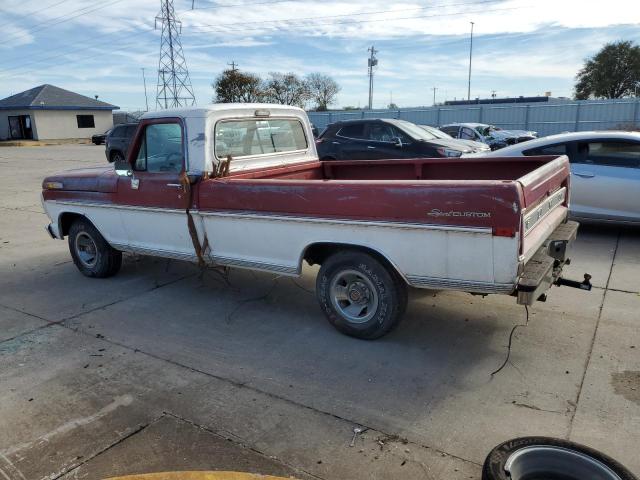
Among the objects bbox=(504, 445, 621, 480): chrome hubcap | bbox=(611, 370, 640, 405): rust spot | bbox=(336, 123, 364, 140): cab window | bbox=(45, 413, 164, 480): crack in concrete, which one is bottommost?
bbox=(45, 413, 164, 480): crack in concrete

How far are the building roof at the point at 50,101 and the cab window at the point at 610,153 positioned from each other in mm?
46513

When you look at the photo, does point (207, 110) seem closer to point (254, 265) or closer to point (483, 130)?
point (254, 265)

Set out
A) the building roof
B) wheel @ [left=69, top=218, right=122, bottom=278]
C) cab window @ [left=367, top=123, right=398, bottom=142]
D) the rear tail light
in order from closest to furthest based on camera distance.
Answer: the rear tail light, wheel @ [left=69, top=218, right=122, bottom=278], cab window @ [left=367, top=123, right=398, bottom=142], the building roof

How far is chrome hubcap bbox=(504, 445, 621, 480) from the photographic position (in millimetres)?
2494

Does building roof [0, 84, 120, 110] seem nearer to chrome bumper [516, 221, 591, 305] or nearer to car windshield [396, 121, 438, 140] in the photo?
car windshield [396, 121, 438, 140]

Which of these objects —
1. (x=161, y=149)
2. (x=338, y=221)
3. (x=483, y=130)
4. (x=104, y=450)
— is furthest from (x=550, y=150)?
(x=483, y=130)

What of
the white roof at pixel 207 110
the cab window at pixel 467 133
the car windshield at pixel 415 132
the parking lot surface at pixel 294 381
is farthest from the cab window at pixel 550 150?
the cab window at pixel 467 133

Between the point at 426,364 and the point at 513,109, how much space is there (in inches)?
1209

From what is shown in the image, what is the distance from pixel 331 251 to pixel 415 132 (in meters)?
8.49

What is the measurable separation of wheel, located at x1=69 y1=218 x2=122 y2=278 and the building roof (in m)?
44.2

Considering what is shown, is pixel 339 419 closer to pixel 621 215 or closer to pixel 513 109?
pixel 621 215

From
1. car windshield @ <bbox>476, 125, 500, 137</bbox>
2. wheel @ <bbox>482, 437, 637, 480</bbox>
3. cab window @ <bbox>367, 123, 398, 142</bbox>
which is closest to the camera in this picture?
wheel @ <bbox>482, 437, 637, 480</bbox>

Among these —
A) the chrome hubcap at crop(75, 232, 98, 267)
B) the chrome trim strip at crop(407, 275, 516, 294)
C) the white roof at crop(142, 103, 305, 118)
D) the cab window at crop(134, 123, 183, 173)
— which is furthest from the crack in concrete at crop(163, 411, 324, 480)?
the chrome hubcap at crop(75, 232, 98, 267)

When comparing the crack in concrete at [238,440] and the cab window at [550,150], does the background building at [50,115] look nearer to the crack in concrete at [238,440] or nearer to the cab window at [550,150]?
the cab window at [550,150]
